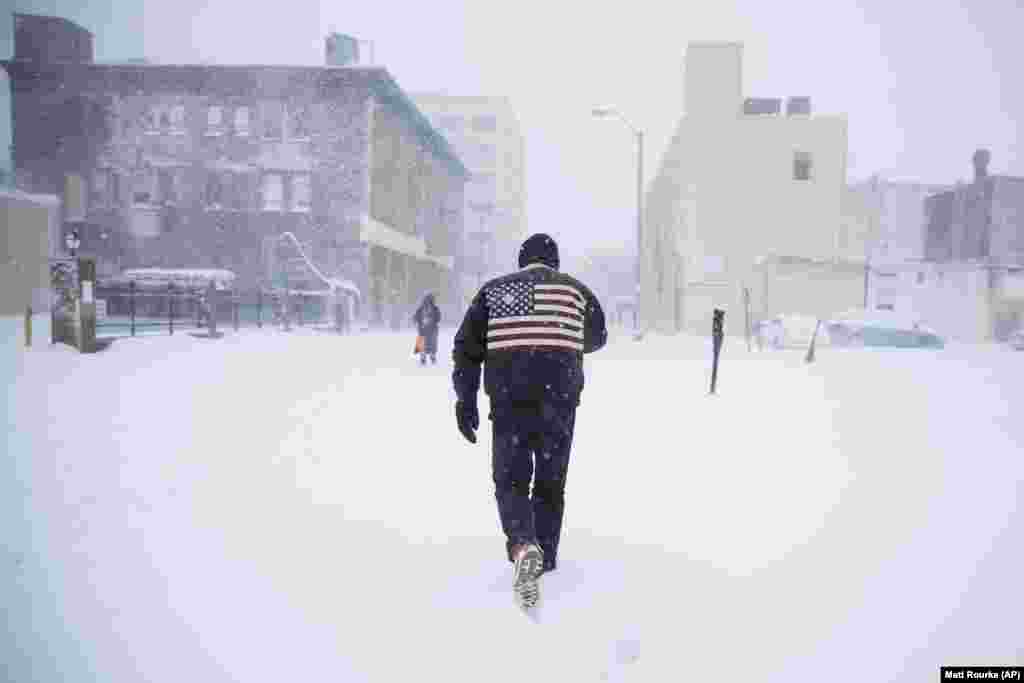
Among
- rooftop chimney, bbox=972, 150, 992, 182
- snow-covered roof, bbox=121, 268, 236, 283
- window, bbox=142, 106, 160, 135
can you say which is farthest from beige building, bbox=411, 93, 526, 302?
snow-covered roof, bbox=121, 268, 236, 283

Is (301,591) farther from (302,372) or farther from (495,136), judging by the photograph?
(495,136)

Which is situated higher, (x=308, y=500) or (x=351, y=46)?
(x=351, y=46)

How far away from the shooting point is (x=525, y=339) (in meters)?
3.53

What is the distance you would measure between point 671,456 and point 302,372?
7832 mm

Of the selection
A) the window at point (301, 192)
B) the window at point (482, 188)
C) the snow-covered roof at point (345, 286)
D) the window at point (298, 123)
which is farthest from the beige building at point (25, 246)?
the window at point (482, 188)

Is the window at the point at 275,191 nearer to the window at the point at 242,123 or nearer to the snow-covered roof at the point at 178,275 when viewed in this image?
the window at the point at 242,123

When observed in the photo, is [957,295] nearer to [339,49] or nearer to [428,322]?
[428,322]

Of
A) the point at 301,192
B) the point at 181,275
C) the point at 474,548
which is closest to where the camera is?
the point at 474,548

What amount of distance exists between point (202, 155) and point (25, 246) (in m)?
8.15

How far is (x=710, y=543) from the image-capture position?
13.9 feet

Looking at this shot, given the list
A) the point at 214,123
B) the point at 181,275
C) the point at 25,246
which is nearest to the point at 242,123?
the point at 214,123

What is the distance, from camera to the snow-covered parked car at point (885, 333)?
22719mm

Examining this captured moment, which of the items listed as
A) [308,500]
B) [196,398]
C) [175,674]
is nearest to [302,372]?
[196,398]

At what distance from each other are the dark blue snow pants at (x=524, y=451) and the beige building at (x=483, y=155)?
6883 cm
